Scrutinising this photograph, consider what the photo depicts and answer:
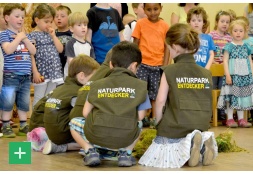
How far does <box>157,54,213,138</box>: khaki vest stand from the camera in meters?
3.94

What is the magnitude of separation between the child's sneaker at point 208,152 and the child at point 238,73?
2.48m

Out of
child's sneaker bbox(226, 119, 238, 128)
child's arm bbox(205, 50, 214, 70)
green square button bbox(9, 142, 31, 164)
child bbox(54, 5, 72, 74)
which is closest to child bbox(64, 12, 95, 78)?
child bbox(54, 5, 72, 74)

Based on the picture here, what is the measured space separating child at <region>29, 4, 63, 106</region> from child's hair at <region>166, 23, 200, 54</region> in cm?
221

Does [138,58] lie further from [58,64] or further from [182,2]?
[182,2]

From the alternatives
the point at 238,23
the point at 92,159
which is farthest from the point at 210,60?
the point at 92,159

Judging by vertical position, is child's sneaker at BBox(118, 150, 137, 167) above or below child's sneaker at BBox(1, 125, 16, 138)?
above

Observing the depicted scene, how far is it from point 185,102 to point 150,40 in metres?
2.36

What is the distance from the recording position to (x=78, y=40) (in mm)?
6051

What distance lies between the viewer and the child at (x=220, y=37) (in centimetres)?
686

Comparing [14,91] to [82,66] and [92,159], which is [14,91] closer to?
[82,66]

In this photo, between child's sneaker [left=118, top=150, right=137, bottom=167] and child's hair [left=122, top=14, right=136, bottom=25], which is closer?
child's sneaker [left=118, top=150, right=137, bottom=167]

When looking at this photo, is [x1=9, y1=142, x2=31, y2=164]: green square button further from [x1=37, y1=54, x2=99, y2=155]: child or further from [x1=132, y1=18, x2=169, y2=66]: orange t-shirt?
[x1=132, y1=18, x2=169, y2=66]: orange t-shirt

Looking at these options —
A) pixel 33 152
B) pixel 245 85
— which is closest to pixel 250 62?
pixel 245 85

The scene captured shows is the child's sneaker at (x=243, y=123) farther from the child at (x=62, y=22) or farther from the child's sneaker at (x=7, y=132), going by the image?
the child's sneaker at (x=7, y=132)
